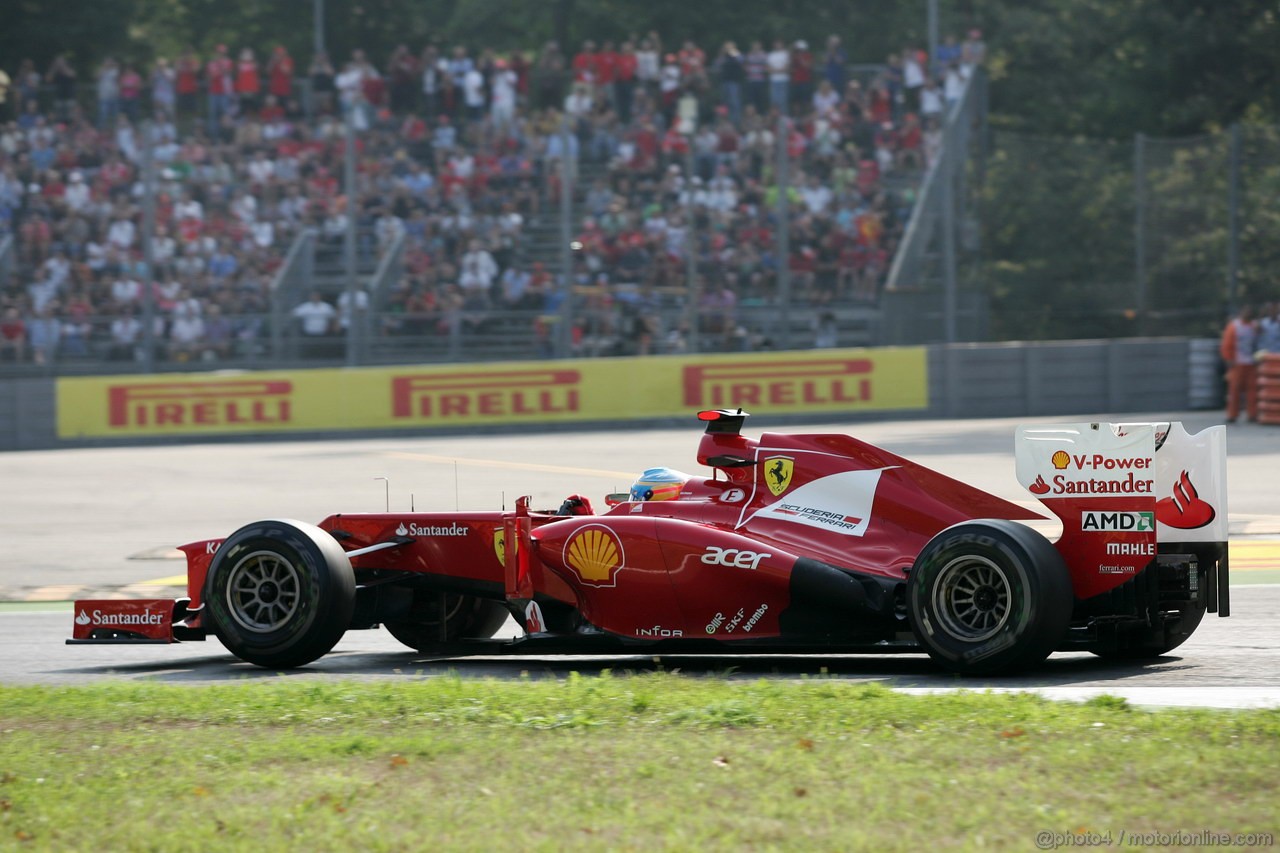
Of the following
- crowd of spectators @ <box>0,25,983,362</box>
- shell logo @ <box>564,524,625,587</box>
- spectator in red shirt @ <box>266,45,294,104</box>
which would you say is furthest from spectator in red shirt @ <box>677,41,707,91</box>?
shell logo @ <box>564,524,625,587</box>

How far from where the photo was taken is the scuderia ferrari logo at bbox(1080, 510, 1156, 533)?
7.66 metres

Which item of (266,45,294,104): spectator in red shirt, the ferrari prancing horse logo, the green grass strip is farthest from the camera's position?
(266,45,294,104): spectator in red shirt

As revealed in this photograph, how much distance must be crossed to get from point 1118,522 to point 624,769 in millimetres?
2866

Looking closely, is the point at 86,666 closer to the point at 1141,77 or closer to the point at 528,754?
the point at 528,754

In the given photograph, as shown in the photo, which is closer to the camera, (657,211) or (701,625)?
(701,625)

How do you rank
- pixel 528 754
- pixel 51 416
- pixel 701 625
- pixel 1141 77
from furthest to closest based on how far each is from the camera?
pixel 1141 77, pixel 51 416, pixel 701 625, pixel 528 754

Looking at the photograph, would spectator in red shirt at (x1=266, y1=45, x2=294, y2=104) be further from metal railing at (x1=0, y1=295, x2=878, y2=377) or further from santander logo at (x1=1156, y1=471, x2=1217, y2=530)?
santander logo at (x1=1156, y1=471, x2=1217, y2=530)

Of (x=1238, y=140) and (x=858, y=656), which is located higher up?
(x=1238, y=140)

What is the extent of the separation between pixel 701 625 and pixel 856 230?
65.1 ft

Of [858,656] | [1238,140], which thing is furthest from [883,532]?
[1238,140]

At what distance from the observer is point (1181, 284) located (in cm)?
2781

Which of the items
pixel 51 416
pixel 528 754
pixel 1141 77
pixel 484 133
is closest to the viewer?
pixel 528 754

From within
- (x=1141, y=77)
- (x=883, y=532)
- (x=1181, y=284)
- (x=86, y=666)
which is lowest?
(x=86, y=666)

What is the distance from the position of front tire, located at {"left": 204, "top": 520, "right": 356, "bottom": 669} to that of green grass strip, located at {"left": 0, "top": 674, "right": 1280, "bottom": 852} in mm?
1274
